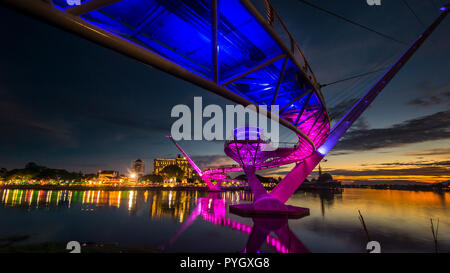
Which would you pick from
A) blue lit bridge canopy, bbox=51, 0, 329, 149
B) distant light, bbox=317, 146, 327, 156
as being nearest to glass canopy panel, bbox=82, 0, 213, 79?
blue lit bridge canopy, bbox=51, 0, 329, 149

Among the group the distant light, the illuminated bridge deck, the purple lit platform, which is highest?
the illuminated bridge deck

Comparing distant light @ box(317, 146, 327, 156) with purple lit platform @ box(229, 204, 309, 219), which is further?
distant light @ box(317, 146, 327, 156)

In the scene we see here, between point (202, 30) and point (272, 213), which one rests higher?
point (202, 30)

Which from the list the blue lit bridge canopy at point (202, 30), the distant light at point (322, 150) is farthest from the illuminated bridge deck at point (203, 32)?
the distant light at point (322, 150)

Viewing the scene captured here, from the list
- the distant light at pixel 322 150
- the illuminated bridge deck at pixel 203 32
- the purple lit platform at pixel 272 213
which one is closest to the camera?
the illuminated bridge deck at pixel 203 32

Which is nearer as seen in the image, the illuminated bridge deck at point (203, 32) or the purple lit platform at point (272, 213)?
the illuminated bridge deck at point (203, 32)

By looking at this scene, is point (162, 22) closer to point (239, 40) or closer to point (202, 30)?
point (202, 30)

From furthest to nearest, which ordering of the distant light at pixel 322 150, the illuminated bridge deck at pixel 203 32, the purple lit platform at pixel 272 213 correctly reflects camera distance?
1. the distant light at pixel 322 150
2. the purple lit platform at pixel 272 213
3. the illuminated bridge deck at pixel 203 32

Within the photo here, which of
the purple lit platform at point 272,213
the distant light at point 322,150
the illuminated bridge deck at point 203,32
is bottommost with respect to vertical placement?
the purple lit platform at point 272,213

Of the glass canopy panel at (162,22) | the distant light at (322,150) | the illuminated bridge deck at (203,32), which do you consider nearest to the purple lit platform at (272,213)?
the distant light at (322,150)

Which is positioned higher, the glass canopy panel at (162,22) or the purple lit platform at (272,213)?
the glass canopy panel at (162,22)

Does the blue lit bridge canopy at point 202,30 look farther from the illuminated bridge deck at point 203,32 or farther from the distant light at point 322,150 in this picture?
the distant light at point 322,150

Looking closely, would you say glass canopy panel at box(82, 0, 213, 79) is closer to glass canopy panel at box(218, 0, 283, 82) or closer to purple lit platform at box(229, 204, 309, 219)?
glass canopy panel at box(218, 0, 283, 82)

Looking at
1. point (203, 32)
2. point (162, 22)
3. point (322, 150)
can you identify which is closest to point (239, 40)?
point (203, 32)
